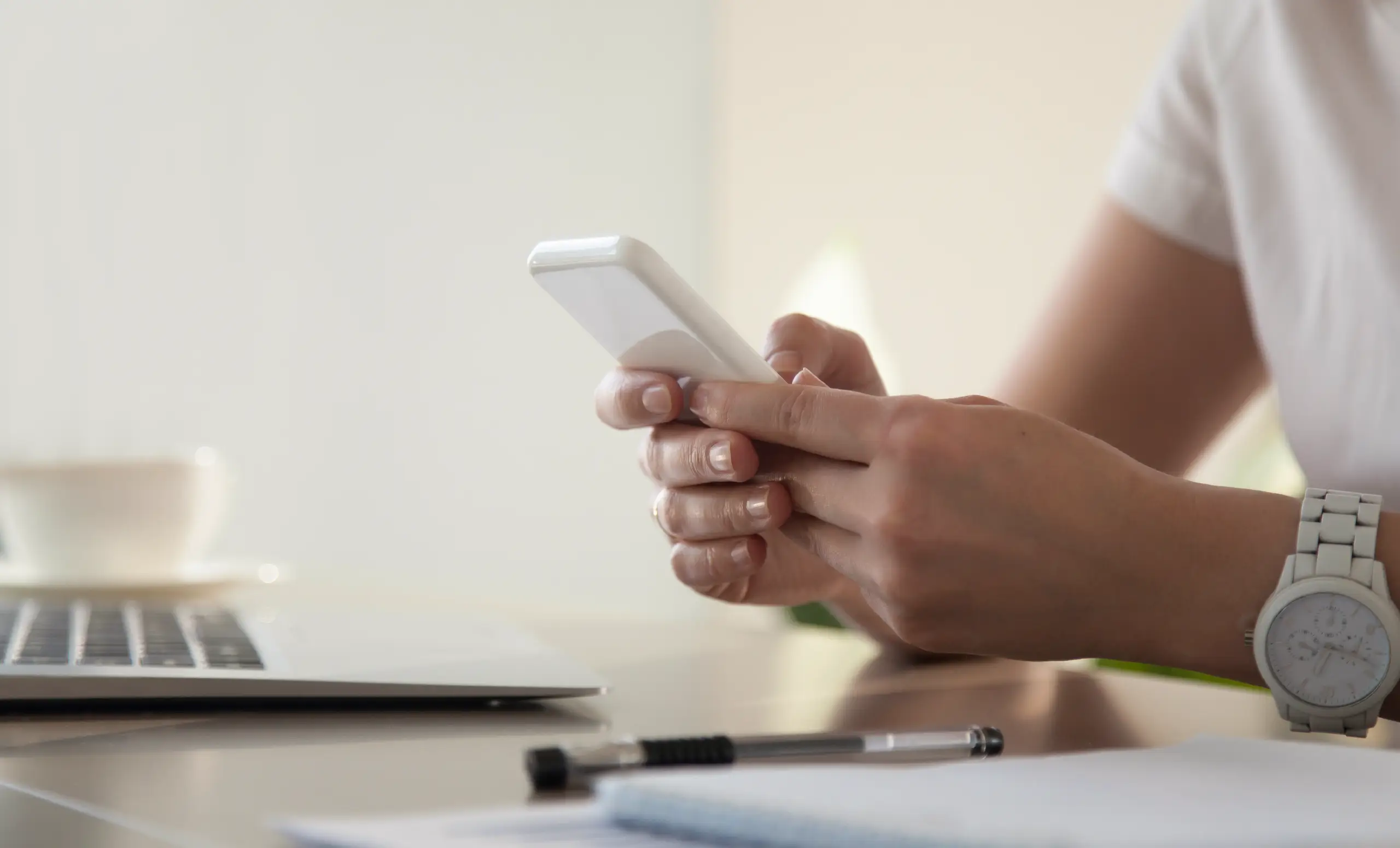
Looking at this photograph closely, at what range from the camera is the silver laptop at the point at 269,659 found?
0.55 meters

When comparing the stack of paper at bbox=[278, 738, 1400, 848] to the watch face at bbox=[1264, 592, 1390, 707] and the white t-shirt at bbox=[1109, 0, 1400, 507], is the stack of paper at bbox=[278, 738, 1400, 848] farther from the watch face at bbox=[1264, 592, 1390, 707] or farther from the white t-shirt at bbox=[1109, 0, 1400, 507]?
the white t-shirt at bbox=[1109, 0, 1400, 507]

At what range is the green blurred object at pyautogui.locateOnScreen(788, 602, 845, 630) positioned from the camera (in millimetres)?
2283

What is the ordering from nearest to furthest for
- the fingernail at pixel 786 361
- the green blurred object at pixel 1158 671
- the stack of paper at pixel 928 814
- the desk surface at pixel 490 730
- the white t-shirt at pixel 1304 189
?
1. the stack of paper at pixel 928 814
2. the desk surface at pixel 490 730
3. the fingernail at pixel 786 361
4. the white t-shirt at pixel 1304 189
5. the green blurred object at pixel 1158 671

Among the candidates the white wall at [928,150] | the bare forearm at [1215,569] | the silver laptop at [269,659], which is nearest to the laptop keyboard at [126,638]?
the silver laptop at [269,659]

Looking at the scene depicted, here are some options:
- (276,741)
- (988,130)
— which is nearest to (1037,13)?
(988,130)

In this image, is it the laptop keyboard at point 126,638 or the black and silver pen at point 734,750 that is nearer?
the black and silver pen at point 734,750

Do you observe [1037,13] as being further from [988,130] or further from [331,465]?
[331,465]

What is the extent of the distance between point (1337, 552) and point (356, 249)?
2.33 meters

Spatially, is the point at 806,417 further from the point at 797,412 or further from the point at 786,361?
the point at 786,361

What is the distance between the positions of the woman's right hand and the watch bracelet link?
0.72ft

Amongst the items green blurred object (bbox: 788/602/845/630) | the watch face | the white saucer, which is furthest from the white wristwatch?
green blurred object (bbox: 788/602/845/630)

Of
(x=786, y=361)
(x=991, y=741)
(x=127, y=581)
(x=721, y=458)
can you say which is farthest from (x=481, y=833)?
(x=127, y=581)

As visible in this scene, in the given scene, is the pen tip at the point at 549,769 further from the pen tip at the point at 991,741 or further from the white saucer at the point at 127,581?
the white saucer at the point at 127,581

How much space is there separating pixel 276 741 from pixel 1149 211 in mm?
814
